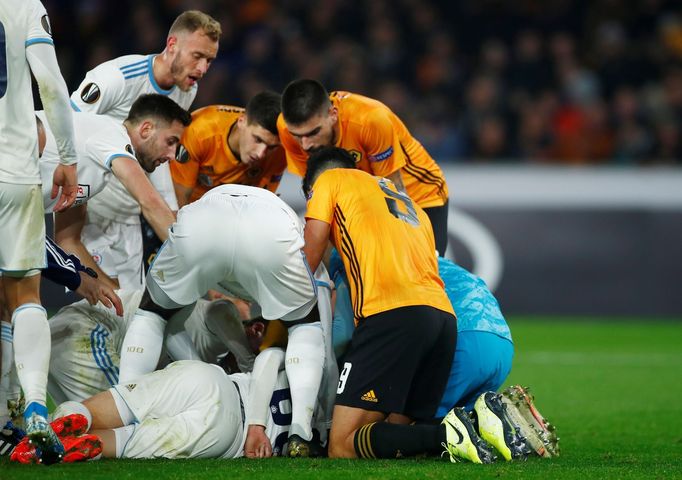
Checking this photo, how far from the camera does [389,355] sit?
4.73 meters

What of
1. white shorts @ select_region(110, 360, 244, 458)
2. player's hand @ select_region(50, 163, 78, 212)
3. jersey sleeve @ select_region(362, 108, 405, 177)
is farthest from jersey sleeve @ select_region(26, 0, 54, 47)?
jersey sleeve @ select_region(362, 108, 405, 177)

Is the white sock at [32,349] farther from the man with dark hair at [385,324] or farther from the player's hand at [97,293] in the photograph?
the man with dark hair at [385,324]

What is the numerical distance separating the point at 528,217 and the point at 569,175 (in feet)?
2.17

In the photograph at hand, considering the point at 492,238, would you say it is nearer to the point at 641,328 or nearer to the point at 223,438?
the point at 641,328

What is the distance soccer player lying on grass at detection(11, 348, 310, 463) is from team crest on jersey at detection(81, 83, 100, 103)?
7.29 ft

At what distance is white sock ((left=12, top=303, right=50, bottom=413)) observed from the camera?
4.38 metres

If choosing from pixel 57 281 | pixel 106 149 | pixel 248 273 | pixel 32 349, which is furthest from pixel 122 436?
pixel 106 149

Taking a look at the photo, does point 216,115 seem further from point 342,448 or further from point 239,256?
point 342,448

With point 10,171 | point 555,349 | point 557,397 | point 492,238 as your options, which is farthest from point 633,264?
point 10,171

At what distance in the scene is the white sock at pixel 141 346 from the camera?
4953mm

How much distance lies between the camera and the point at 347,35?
1325 centimetres

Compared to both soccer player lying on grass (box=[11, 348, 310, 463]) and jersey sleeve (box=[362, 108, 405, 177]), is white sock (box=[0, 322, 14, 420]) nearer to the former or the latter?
soccer player lying on grass (box=[11, 348, 310, 463])

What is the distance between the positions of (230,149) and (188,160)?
0.31 meters

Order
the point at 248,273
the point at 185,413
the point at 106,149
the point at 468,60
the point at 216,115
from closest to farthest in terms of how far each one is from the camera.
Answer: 1. the point at 185,413
2. the point at 248,273
3. the point at 106,149
4. the point at 216,115
5. the point at 468,60
